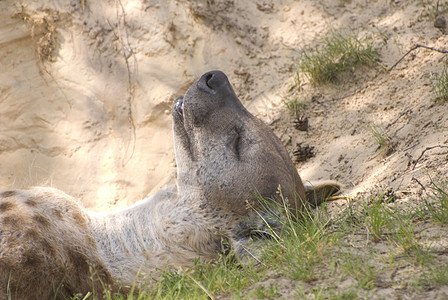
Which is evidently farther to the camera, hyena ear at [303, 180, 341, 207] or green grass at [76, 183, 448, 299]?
hyena ear at [303, 180, 341, 207]

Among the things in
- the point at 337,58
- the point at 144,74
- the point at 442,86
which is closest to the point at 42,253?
the point at 144,74

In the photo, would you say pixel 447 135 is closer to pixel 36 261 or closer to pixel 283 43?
pixel 283 43

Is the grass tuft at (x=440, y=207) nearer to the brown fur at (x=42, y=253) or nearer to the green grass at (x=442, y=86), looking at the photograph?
the green grass at (x=442, y=86)

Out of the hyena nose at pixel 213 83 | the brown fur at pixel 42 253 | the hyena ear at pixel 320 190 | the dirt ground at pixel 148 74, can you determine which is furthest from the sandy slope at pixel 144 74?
the brown fur at pixel 42 253

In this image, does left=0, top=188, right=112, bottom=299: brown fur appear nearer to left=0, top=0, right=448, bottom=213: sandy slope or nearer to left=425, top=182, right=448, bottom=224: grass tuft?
left=0, top=0, right=448, bottom=213: sandy slope

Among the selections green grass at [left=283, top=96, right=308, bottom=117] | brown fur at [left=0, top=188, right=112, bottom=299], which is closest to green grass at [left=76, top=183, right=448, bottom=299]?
→ brown fur at [left=0, top=188, right=112, bottom=299]

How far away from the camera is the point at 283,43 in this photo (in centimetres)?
571

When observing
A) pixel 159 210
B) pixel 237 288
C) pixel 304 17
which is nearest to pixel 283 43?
pixel 304 17

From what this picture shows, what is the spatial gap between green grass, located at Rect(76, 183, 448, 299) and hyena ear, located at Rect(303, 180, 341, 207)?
2.11 ft

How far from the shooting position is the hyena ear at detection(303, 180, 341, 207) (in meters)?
3.85

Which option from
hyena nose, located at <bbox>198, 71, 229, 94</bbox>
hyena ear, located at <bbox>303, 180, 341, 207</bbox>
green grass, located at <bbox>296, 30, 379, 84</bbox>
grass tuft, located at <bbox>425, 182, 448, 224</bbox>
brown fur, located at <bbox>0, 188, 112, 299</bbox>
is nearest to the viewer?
grass tuft, located at <bbox>425, 182, 448, 224</bbox>

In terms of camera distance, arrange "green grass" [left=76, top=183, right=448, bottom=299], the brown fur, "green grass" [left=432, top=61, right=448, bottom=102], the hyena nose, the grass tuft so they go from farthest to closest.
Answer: "green grass" [left=432, top=61, right=448, bottom=102] → the hyena nose → the brown fur → the grass tuft → "green grass" [left=76, top=183, right=448, bottom=299]

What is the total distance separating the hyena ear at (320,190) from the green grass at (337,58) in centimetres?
159

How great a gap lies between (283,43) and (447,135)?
242 cm
